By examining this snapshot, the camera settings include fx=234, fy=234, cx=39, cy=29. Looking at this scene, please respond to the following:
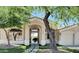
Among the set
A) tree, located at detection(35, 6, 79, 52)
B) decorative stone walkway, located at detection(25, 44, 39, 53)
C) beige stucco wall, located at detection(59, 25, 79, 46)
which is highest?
tree, located at detection(35, 6, 79, 52)

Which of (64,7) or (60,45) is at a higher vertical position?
(64,7)

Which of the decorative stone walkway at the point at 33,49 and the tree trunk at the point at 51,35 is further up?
the tree trunk at the point at 51,35

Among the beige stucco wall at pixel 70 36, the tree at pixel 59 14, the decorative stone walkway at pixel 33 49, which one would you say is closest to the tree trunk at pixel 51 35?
the tree at pixel 59 14

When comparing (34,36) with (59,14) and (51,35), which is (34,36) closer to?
(51,35)

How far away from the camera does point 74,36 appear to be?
3623mm

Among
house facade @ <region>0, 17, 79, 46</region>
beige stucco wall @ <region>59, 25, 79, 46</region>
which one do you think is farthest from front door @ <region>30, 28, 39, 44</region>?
beige stucco wall @ <region>59, 25, 79, 46</region>

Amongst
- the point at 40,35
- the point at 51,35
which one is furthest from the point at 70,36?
the point at 40,35

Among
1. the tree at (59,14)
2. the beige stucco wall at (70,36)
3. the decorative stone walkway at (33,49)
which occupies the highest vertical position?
the tree at (59,14)

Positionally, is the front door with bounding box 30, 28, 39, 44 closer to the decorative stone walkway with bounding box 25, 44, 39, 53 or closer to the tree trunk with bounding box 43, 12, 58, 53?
the decorative stone walkway with bounding box 25, 44, 39, 53

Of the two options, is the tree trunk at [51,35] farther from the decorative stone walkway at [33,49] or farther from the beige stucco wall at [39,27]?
the decorative stone walkway at [33,49]
